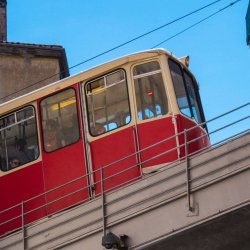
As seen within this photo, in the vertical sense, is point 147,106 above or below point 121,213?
above

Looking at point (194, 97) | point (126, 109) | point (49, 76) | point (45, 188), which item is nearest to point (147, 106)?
point (126, 109)

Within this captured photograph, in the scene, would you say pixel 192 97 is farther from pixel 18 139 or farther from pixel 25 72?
pixel 25 72

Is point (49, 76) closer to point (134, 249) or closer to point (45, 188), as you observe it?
point (45, 188)

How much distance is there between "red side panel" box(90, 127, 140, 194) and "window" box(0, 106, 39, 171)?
1.38m

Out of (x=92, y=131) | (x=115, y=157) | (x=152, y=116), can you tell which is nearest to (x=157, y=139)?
(x=152, y=116)

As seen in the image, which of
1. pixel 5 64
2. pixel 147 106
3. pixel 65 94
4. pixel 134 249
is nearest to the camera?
pixel 134 249

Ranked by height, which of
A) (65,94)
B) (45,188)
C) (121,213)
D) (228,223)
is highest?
(65,94)

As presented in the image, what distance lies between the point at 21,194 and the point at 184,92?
3491 millimetres

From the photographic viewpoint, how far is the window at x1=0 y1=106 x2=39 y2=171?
11523 millimetres

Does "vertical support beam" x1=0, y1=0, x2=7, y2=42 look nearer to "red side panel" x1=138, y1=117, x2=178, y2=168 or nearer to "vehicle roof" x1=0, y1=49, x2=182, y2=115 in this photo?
"vehicle roof" x1=0, y1=49, x2=182, y2=115

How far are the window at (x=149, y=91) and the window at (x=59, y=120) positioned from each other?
4.06ft

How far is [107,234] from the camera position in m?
8.91

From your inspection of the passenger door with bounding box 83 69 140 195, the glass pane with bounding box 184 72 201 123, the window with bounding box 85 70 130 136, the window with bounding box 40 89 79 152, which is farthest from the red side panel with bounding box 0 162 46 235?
the glass pane with bounding box 184 72 201 123

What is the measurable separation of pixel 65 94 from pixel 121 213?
9.99 feet
